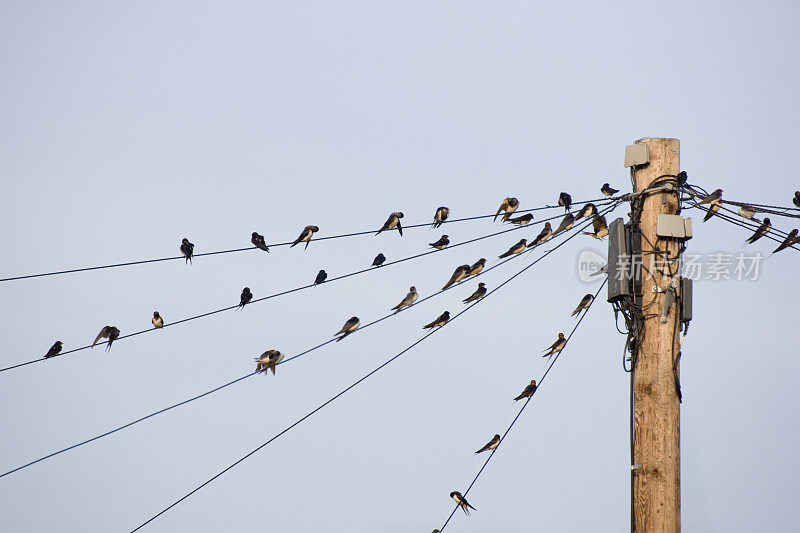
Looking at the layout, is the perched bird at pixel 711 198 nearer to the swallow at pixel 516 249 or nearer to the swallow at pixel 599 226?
the swallow at pixel 599 226

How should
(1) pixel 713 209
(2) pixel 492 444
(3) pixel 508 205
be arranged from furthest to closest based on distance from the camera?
(3) pixel 508 205, (2) pixel 492 444, (1) pixel 713 209

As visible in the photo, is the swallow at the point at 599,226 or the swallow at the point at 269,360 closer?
the swallow at the point at 599,226

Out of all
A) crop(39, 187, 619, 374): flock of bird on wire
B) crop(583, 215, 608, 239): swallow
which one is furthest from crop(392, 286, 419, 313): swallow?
crop(583, 215, 608, 239): swallow

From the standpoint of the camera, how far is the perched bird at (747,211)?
974cm

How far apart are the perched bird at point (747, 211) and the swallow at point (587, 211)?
1477 mm

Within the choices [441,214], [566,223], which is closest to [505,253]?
[566,223]

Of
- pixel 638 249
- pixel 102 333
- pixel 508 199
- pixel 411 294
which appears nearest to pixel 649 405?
pixel 638 249

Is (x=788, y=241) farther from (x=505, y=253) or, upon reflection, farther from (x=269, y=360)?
(x=269, y=360)

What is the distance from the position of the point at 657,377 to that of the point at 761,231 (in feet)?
11.3

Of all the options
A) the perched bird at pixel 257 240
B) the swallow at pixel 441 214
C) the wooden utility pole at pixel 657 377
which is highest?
the swallow at pixel 441 214

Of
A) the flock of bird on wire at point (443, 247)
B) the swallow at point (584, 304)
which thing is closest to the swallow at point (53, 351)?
the flock of bird on wire at point (443, 247)

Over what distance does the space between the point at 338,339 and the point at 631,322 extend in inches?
132

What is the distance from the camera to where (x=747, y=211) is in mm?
9867

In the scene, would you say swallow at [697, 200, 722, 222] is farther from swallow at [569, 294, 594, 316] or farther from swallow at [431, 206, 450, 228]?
swallow at [431, 206, 450, 228]
